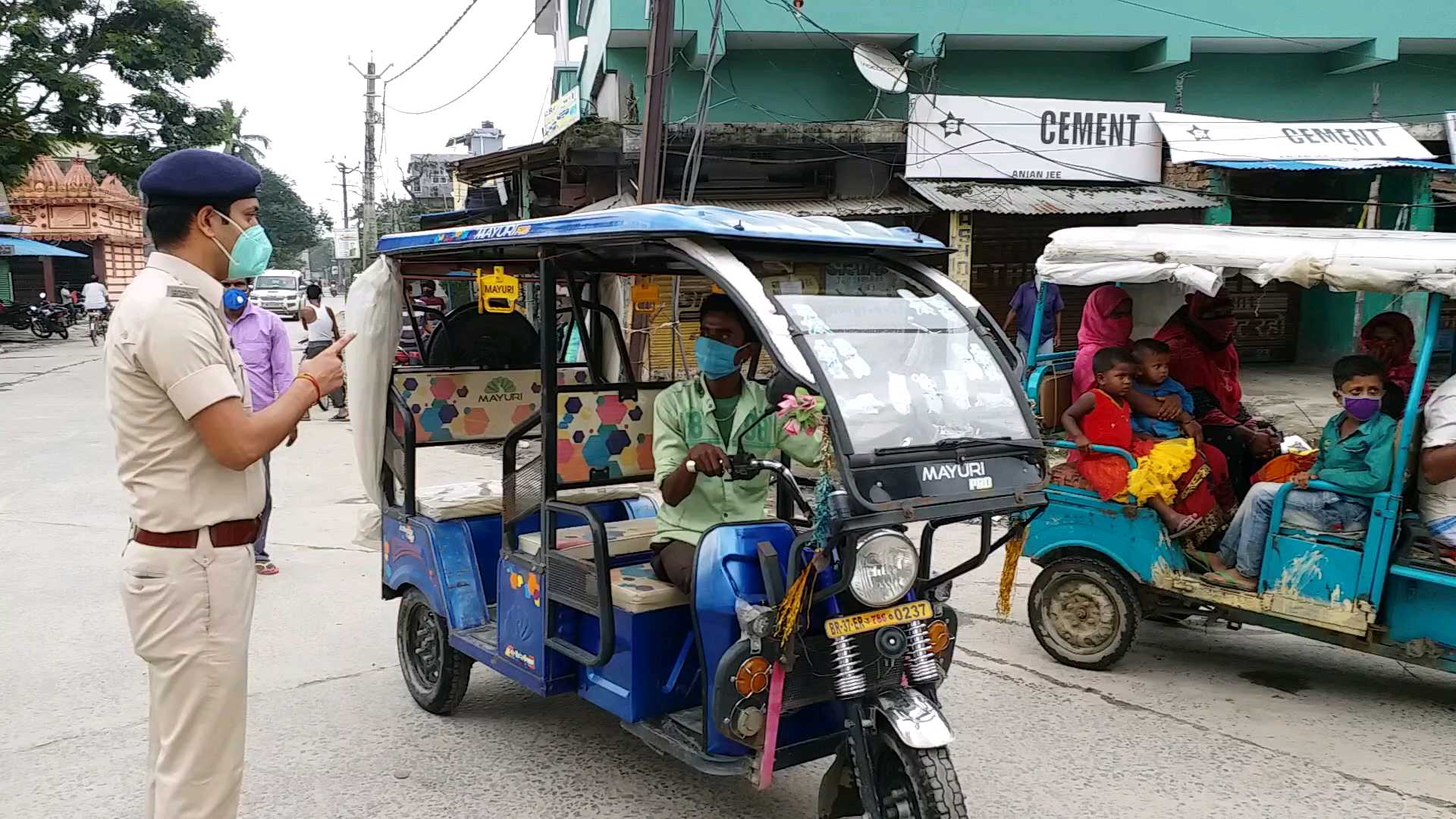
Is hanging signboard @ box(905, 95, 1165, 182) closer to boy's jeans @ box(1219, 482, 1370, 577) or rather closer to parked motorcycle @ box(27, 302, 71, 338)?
boy's jeans @ box(1219, 482, 1370, 577)

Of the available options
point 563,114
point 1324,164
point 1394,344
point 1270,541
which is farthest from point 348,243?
point 1270,541

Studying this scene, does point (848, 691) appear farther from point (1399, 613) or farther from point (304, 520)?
point (304, 520)

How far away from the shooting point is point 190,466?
8.42 ft

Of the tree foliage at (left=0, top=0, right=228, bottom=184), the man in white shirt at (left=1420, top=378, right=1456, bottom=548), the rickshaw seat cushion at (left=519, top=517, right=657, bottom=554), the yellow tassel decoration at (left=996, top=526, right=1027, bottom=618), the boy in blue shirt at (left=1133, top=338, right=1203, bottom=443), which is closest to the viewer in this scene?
the rickshaw seat cushion at (left=519, top=517, right=657, bottom=554)

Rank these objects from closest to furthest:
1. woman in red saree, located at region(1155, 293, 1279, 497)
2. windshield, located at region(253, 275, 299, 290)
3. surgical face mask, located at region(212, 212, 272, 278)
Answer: surgical face mask, located at region(212, 212, 272, 278) → woman in red saree, located at region(1155, 293, 1279, 497) → windshield, located at region(253, 275, 299, 290)

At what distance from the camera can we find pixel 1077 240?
5348mm

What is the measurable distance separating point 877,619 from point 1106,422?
255cm

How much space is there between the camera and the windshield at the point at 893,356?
2.95 meters

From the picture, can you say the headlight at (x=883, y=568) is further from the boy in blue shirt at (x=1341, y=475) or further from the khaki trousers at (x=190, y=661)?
the boy in blue shirt at (x=1341, y=475)

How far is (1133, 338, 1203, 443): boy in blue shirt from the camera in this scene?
523 cm

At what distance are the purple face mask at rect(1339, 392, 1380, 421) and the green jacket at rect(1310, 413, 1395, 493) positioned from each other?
0.08ft

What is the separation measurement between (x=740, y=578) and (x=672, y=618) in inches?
16.2

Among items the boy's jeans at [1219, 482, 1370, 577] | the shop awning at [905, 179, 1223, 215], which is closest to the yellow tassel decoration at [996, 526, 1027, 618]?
the boy's jeans at [1219, 482, 1370, 577]

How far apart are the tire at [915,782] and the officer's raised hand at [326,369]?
1.79 meters
